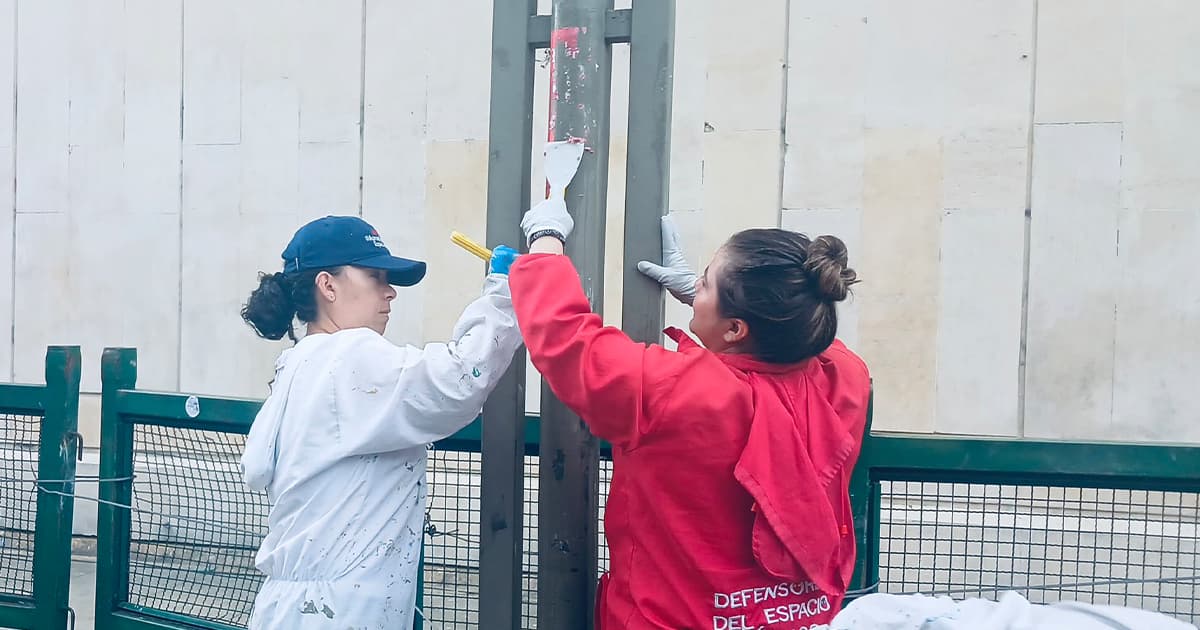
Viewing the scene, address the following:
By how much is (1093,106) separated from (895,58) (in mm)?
1171

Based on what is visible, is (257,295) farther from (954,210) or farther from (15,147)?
(15,147)

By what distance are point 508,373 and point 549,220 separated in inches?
17.2

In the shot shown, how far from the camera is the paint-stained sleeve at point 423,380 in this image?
218cm

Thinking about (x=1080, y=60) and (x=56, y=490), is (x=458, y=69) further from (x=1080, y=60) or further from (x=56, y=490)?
(x=56, y=490)

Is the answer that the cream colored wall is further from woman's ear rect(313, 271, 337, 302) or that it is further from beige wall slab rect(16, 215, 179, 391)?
woman's ear rect(313, 271, 337, 302)

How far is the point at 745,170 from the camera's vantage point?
6.25 metres

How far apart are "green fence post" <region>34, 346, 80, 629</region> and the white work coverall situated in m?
1.60

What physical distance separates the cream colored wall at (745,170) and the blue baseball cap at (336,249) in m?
3.81

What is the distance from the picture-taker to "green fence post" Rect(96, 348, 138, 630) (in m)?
3.41

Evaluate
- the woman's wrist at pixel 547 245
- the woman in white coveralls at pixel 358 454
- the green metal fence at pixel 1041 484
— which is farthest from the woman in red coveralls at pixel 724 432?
the green metal fence at pixel 1041 484

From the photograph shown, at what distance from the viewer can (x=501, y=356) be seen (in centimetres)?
220

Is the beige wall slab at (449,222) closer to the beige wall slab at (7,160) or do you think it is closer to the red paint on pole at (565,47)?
the beige wall slab at (7,160)

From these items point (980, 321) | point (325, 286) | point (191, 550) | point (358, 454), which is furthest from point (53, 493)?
point (980, 321)

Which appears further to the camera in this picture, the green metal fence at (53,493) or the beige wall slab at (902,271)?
the beige wall slab at (902,271)
